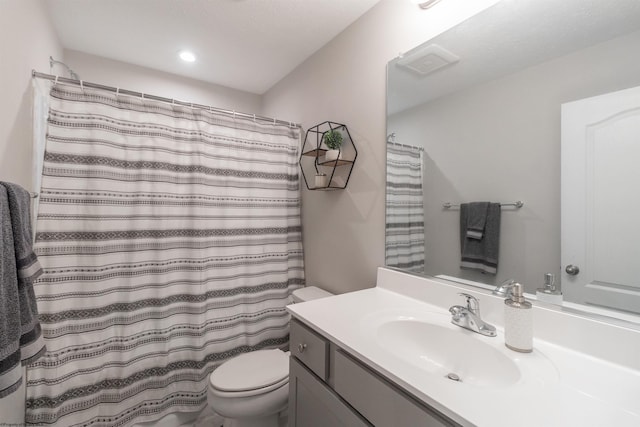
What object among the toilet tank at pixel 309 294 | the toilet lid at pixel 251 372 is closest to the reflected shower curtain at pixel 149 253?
the toilet tank at pixel 309 294

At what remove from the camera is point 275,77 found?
7.53 ft

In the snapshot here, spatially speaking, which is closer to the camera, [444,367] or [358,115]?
[444,367]

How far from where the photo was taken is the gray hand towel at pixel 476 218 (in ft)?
3.45

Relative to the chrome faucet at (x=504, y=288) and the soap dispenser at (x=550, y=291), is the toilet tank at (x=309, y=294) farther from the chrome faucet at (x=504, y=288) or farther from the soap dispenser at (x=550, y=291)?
the soap dispenser at (x=550, y=291)

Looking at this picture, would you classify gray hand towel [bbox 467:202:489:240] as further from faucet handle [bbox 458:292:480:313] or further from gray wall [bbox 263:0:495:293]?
gray wall [bbox 263:0:495:293]

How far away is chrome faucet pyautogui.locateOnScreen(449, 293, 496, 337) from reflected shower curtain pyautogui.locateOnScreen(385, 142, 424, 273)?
0.97 ft

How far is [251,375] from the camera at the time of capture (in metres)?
1.34

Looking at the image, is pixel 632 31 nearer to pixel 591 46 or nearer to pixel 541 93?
pixel 591 46

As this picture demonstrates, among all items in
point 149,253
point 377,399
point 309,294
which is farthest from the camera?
point 309,294

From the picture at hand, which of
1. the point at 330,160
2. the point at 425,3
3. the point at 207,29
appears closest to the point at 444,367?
the point at 330,160

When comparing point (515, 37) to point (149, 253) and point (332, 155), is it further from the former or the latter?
point (149, 253)

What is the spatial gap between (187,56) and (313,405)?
2.28 meters

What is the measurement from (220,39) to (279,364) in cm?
199

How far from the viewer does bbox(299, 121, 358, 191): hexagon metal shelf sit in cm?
163
